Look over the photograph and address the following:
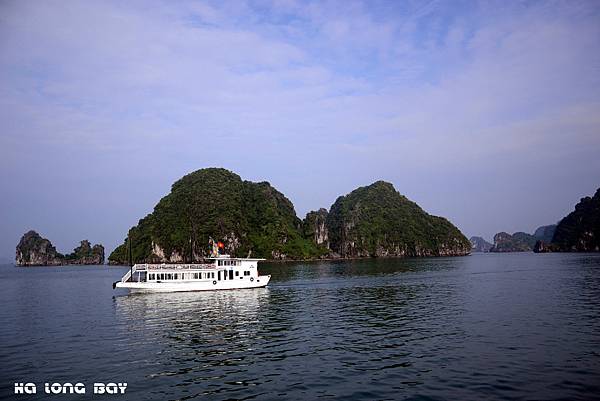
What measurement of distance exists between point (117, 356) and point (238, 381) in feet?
35.7

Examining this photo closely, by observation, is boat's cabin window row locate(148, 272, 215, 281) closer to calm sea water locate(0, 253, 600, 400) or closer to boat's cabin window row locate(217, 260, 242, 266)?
boat's cabin window row locate(217, 260, 242, 266)

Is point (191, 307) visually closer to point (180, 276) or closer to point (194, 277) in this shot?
point (180, 276)

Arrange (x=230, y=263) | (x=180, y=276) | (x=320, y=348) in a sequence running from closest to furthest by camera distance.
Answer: (x=320, y=348) < (x=180, y=276) < (x=230, y=263)

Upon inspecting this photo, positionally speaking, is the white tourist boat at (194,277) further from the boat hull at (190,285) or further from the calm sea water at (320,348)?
the calm sea water at (320,348)

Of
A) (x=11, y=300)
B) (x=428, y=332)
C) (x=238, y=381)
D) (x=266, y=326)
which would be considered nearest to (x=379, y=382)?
(x=238, y=381)

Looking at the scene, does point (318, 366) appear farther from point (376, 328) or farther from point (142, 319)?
point (142, 319)

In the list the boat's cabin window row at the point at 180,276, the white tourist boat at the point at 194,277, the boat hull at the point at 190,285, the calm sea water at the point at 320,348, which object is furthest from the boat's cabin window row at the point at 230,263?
the calm sea water at the point at 320,348

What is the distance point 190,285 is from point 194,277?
2.00 m

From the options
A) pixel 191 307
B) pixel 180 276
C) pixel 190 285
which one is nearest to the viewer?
pixel 191 307

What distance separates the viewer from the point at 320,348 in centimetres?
2981

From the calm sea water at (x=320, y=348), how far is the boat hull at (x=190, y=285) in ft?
43.2

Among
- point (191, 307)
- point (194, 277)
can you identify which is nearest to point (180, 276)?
point (194, 277)

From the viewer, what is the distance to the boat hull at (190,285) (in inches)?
2704

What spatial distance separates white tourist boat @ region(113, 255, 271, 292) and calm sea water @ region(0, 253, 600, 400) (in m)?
13.6
